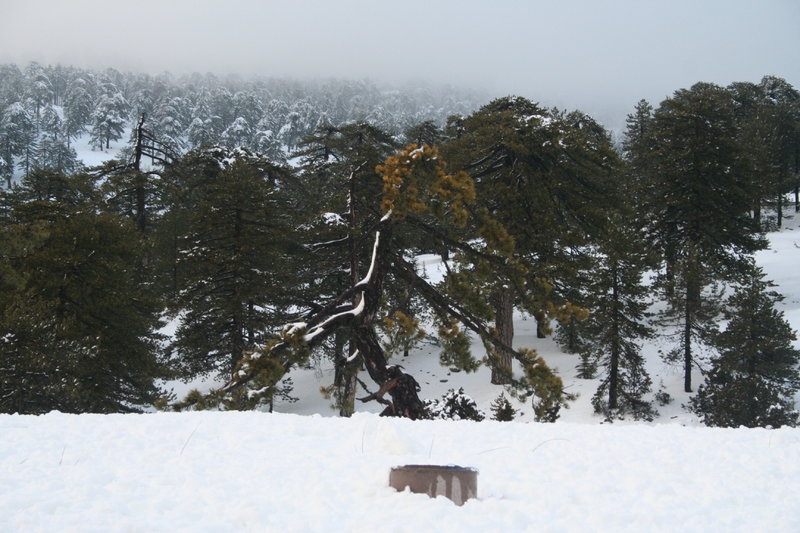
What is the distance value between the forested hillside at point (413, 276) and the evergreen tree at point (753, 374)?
74 millimetres

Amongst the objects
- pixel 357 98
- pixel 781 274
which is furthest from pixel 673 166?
pixel 357 98

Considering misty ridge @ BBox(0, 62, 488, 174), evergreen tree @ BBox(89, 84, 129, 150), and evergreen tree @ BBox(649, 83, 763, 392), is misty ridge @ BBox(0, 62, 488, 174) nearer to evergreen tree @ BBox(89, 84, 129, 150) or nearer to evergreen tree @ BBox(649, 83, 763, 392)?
evergreen tree @ BBox(89, 84, 129, 150)

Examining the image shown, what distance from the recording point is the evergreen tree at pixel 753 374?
16.3m

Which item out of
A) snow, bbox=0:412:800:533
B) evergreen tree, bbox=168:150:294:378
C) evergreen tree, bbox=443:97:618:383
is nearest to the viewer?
snow, bbox=0:412:800:533

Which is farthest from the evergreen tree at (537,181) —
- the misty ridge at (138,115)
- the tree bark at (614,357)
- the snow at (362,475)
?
the misty ridge at (138,115)

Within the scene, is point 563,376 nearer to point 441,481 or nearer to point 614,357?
point 614,357

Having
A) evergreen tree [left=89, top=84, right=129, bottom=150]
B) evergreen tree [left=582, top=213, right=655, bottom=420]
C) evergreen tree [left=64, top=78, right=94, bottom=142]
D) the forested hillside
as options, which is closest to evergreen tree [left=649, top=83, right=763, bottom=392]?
the forested hillside

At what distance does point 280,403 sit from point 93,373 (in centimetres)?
963

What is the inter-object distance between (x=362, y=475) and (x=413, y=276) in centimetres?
449

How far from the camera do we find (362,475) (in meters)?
3.88

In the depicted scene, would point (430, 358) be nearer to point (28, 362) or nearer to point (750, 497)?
point (28, 362)

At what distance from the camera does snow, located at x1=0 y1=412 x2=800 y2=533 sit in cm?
303

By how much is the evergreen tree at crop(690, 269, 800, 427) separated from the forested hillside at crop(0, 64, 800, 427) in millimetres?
74

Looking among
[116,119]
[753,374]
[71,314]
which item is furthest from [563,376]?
[116,119]
